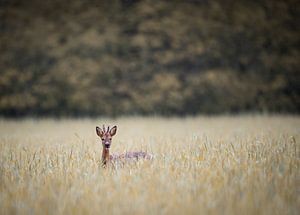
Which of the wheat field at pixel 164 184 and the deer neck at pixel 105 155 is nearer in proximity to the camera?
the wheat field at pixel 164 184

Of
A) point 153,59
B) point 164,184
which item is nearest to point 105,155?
point 164,184

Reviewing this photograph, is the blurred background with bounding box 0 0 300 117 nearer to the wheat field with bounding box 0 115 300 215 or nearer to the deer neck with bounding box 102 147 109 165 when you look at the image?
the wheat field with bounding box 0 115 300 215

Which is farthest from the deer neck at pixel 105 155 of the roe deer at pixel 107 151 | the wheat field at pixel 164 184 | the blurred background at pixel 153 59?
the blurred background at pixel 153 59

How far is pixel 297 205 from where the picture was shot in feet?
13.1

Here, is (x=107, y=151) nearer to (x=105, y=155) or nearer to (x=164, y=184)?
(x=105, y=155)

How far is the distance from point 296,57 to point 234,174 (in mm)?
16619

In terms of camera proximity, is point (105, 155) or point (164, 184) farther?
point (105, 155)

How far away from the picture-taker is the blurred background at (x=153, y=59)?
19406 mm

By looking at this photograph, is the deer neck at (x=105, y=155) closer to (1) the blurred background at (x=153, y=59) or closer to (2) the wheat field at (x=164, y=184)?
(2) the wheat field at (x=164, y=184)

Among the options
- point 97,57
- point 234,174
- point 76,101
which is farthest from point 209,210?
point 97,57

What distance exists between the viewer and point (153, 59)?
20.3 meters

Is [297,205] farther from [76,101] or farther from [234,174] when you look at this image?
[76,101]

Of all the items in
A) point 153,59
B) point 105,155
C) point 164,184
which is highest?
point 153,59

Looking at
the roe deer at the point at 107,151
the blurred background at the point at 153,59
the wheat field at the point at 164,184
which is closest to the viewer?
the wheat field at the point at 164,184
